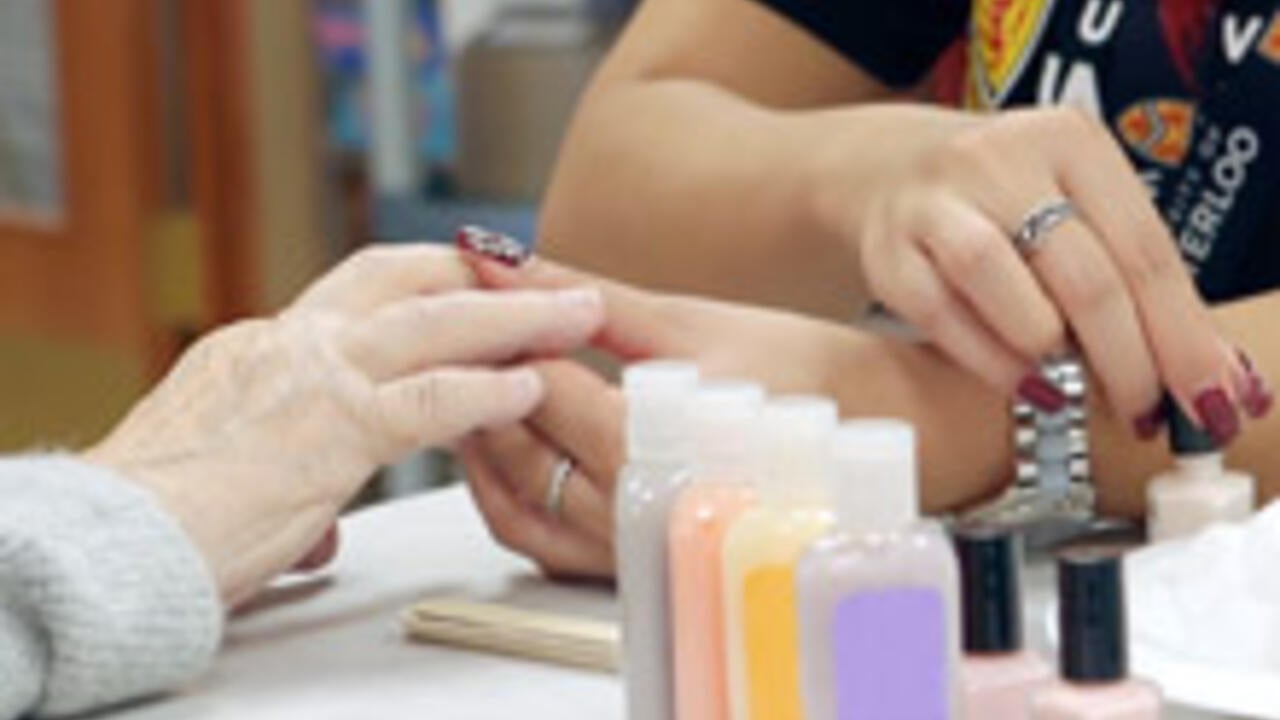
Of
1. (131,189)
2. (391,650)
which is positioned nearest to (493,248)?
(391,650)

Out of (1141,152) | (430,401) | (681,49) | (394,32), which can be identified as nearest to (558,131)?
(394,32)

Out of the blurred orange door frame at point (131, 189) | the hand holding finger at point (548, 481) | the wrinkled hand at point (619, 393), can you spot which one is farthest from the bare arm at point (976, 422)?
the blurred orange door frame at point (131, 189)

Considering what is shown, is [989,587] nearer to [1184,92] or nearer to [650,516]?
[650,516]

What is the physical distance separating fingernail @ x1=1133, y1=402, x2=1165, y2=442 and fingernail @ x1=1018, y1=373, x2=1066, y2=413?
30mm

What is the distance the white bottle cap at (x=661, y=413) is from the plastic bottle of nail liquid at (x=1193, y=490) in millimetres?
272

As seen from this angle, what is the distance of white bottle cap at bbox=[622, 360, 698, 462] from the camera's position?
2.39 ft

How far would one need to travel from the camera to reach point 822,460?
69 cm

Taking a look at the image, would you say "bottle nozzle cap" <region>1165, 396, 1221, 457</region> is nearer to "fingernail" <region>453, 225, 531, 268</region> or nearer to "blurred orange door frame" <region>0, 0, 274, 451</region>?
"fingernail" <region>453, 225, 531, 268</region>

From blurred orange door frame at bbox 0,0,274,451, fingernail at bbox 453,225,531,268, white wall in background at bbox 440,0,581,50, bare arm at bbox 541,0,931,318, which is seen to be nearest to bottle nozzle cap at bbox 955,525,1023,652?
fingernail at bbox 453,225,531,268

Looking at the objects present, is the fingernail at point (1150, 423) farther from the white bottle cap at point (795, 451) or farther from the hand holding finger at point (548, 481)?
the white bottle cap at point (795, 451)

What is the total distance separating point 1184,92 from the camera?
1.18 metres

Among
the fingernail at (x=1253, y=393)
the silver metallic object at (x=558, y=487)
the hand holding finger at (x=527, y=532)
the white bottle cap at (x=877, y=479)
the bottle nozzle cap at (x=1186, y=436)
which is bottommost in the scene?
the hand holding finger at (x=527, y=532)

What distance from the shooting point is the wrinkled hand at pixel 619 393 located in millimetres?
1000

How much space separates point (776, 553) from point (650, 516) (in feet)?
0.21
